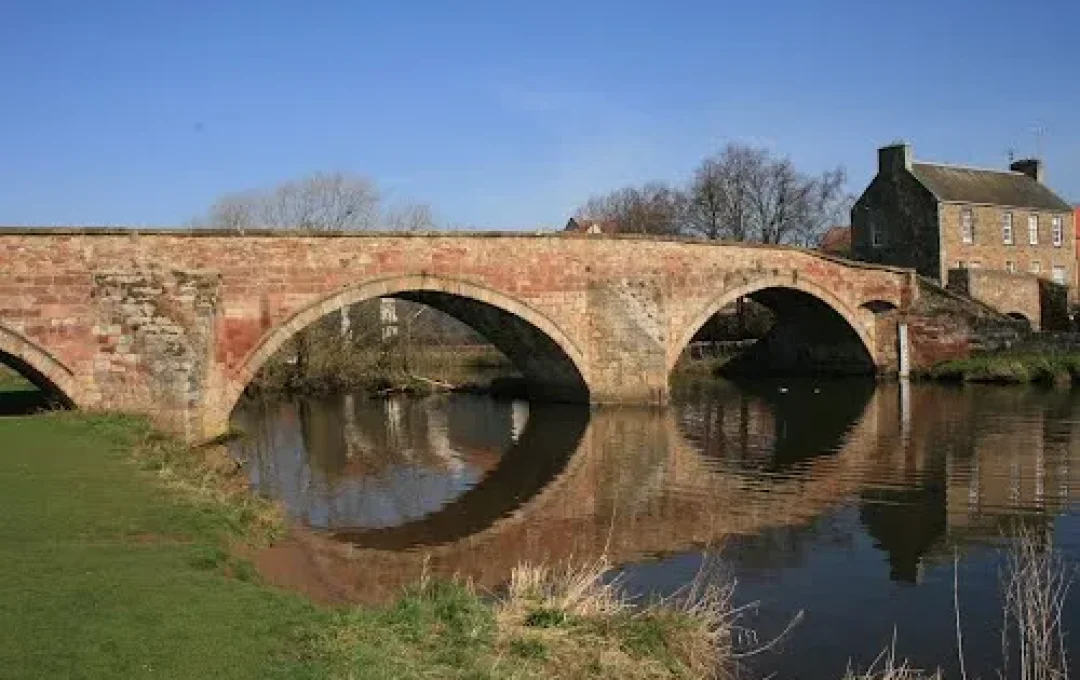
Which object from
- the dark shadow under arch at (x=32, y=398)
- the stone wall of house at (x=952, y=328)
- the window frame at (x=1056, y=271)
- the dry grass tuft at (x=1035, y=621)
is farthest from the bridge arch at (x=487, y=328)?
the window frame at (x=1056, y=271)

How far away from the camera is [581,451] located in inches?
720

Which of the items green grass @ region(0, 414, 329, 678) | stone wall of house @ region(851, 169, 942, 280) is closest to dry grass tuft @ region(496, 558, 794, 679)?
green grass @ region(0, 414, 329, 678)

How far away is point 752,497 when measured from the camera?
1348cm

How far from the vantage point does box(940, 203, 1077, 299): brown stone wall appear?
36719mm

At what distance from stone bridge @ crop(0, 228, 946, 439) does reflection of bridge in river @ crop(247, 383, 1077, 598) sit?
242 centimetres

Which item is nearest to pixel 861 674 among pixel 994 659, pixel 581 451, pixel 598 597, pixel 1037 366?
pixel 994 659

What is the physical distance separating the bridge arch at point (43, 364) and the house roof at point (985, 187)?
29634 mm

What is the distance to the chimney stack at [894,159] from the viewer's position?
37.1 metres

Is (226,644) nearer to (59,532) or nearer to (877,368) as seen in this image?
(59,532)

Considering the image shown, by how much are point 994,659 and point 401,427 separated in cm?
1689

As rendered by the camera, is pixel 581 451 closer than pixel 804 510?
No

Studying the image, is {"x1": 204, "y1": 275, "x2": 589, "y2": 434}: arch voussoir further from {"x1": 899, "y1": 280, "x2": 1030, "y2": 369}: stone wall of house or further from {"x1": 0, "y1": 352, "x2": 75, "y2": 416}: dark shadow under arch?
{"x1": 899, "y1": 280, "x2": 1030, "y2": 369}: stone wall of house

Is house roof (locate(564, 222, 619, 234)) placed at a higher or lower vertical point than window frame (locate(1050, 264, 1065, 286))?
higher

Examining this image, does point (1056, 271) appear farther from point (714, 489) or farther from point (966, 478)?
point (714, 489)
